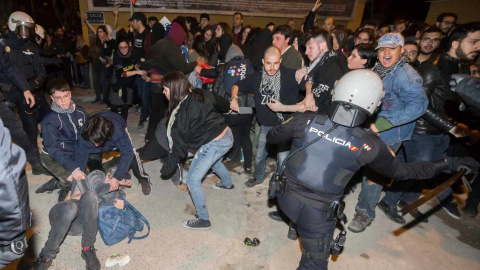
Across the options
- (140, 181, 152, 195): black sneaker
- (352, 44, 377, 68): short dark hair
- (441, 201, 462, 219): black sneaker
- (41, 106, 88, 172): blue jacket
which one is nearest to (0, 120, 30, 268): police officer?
(41, 106, 88, 172): blue jacket

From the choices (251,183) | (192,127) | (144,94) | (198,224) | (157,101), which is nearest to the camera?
(192,127)

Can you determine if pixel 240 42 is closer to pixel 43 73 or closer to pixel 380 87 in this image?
pixel 43 73

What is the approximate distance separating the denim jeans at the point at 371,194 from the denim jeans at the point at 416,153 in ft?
1.34

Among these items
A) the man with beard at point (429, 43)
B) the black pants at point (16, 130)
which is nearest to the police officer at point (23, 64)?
the black pants at point (16, 130)

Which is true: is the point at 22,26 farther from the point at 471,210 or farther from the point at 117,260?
the point at 471,210

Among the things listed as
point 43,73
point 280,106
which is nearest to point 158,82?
point 43,73

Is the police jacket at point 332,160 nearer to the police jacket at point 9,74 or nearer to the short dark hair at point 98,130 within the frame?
the short dark hair at point 98,130

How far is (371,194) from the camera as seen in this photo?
11.5 feet

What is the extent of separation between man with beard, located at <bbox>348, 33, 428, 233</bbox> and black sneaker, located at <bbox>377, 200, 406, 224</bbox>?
1083 millimetres

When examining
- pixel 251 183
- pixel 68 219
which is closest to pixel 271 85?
pixel 251 183

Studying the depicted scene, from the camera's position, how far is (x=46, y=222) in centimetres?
335

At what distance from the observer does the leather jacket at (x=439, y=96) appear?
3.27 meters

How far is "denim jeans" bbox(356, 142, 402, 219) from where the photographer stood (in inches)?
135

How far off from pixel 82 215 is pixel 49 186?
1.58m
